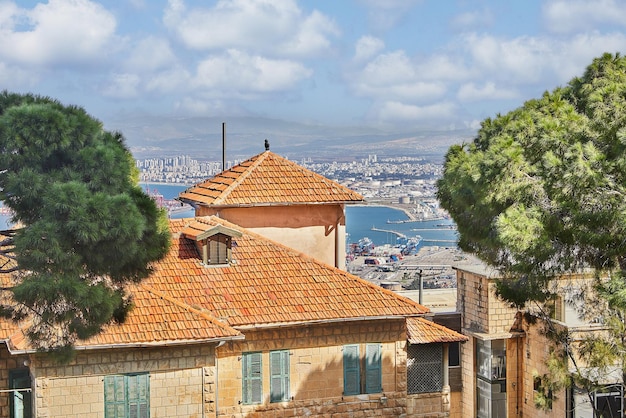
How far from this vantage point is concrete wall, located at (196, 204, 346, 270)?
83.4 feet

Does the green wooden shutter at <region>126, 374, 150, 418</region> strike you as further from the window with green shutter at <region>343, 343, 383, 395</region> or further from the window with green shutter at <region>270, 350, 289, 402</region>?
the window with green shutter at <region>343, 343, 383, 395</region>

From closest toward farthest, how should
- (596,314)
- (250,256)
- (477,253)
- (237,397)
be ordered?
(596,314) → (477,253) → (237,397) → (250,256)

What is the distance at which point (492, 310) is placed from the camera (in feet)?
89.9

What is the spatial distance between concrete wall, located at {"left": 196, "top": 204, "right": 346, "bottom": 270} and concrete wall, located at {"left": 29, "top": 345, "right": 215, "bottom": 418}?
18.6ft

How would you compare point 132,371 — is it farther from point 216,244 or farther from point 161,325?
point 216,244

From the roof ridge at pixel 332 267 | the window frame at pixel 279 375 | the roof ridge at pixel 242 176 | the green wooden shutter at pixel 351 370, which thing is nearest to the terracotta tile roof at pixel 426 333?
the roof ridge at pixel 332 267

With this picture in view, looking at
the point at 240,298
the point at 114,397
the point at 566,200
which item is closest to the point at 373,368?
the point at 240,298

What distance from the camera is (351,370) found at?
72.4 ft

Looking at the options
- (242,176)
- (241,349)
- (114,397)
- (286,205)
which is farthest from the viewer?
(242,176)

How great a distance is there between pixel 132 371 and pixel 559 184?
29.9ft

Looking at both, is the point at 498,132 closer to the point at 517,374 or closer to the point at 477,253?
the point at 477,253

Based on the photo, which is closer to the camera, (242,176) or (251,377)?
(251,377)

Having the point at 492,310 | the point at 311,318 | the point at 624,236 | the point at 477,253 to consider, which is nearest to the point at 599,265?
the point at 624,236

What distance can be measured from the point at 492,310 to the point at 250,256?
7.88 meters
